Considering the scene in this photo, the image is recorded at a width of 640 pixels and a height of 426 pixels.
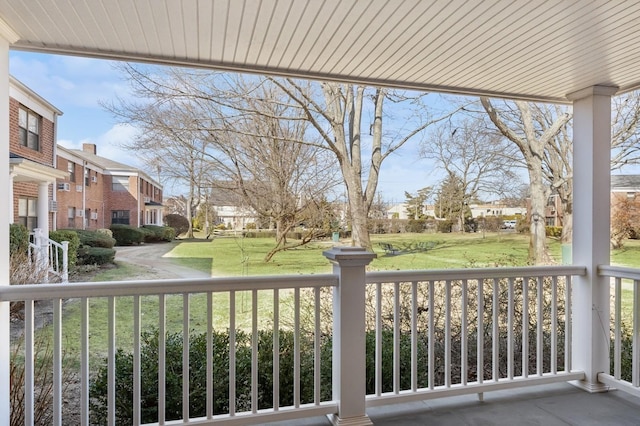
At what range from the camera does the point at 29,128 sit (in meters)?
3.03

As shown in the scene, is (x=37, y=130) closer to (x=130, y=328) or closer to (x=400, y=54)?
(x=130, y=328)

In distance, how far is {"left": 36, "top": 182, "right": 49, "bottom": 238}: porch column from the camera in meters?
3.05

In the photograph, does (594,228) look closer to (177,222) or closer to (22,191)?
(177,222)

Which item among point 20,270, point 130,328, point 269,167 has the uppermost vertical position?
point 269,167

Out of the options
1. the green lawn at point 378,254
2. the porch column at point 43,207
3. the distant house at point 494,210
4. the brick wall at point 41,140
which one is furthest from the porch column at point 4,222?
the distant house at point 494,210

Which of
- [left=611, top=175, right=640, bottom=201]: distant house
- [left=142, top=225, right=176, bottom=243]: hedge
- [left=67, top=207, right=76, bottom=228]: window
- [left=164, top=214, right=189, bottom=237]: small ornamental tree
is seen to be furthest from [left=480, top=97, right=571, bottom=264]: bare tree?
[left=67, top=207, right=76, bottom=228]: window

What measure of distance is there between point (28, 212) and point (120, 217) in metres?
0.79

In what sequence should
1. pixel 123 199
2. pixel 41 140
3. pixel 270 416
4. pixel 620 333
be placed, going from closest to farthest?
pixel 270 416
pixel 620 333
pixel 41 140
pixel 123 199

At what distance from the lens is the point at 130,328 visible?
138 inches

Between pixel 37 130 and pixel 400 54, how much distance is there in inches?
109

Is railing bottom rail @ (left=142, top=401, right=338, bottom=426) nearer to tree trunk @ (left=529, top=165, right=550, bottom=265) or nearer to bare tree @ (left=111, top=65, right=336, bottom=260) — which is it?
bare tree @ (left=111, top=65, right=336, bottom=260)

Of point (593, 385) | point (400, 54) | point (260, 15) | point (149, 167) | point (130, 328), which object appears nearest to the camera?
point (260, 15)

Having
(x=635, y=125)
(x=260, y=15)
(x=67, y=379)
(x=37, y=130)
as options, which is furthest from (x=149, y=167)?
(x=635, y=125)

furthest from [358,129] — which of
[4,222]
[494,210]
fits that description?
[4,222]
